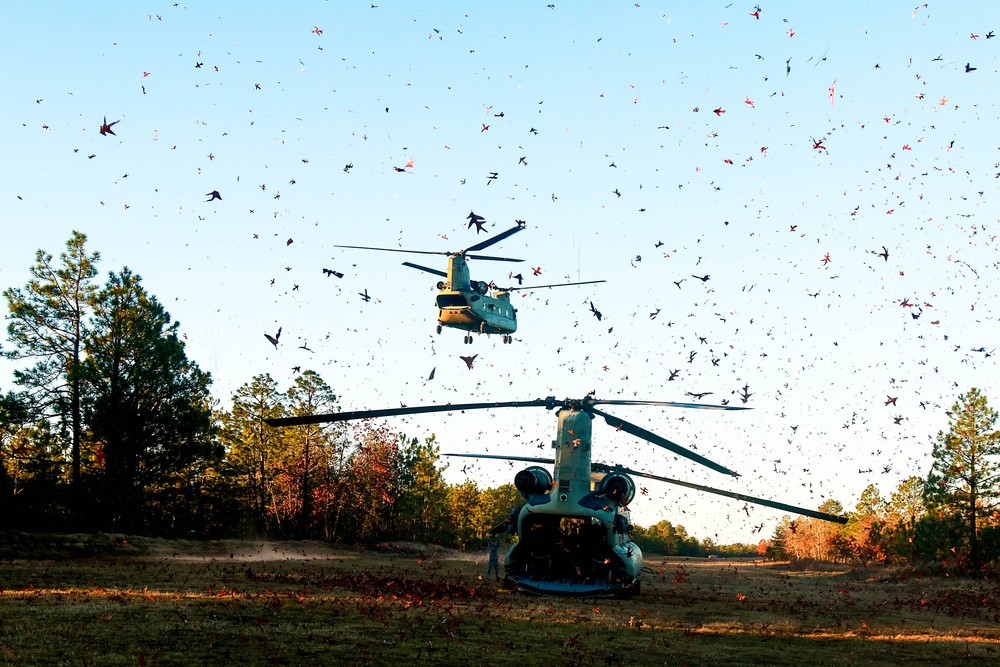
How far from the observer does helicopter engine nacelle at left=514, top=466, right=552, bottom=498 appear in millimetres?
24391

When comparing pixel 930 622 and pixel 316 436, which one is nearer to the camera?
pixel 930 622

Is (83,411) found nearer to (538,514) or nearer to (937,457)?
(538,514)

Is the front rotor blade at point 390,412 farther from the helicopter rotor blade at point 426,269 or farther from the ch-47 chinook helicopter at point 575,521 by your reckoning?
Result: the helicopter rotor blade at point 426,269

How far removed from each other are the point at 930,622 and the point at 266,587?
1756 centimetres

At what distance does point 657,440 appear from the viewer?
23.6 meters

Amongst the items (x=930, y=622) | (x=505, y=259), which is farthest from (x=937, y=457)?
(x=930, y=622)

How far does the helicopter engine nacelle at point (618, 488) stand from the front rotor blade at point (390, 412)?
2.88m

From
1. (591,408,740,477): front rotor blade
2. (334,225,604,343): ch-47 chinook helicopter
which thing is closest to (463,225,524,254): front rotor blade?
(334,225,604,343): ch-47 chinook helicopter

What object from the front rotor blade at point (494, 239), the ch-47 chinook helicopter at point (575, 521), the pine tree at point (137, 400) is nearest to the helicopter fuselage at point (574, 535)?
the ch-47 chinook helicopter at point (575, 521)

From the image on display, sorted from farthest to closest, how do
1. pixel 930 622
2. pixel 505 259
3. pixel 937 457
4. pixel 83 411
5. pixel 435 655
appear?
pixel 937 457 < pixel 83 411 < pixel 505 259 < pixel 930 622 < pixel 435 655

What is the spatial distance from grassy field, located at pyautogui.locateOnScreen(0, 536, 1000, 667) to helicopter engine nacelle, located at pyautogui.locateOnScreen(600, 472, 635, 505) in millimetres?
2765

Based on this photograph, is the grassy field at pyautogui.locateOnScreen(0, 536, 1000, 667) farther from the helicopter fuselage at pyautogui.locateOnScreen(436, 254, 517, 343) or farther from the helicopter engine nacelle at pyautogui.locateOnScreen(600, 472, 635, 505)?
the helicopter fuselage at pyautogui.locateOnScreen(436, 254, 517, 343)

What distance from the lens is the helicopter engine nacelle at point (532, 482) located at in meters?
24.4

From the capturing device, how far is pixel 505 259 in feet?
142
